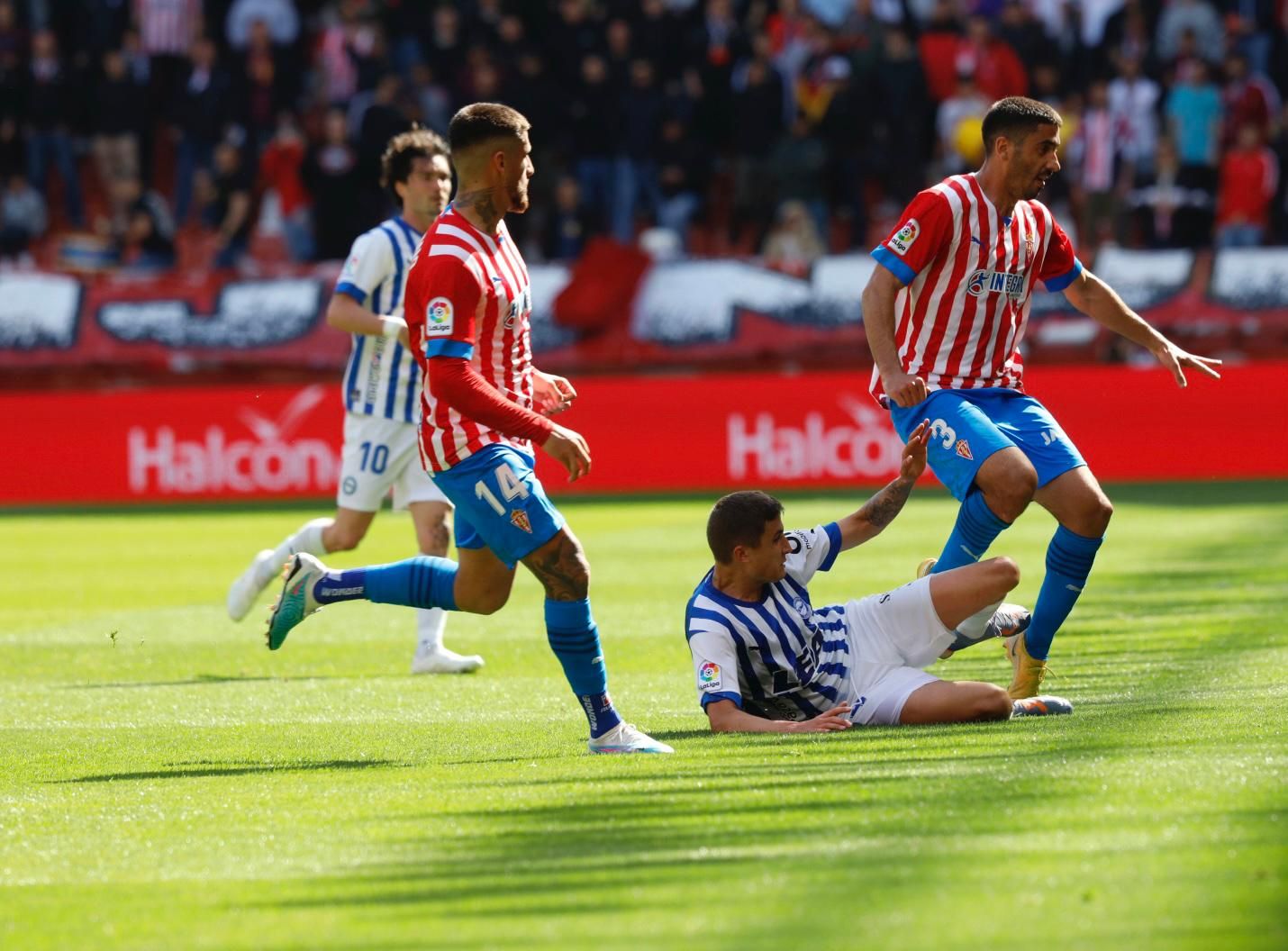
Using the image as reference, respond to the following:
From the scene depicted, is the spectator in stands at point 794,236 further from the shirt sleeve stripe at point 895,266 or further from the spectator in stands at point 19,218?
the shirt sleeve stripe at point 895,266

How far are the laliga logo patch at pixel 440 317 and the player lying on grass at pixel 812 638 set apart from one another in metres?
1.05

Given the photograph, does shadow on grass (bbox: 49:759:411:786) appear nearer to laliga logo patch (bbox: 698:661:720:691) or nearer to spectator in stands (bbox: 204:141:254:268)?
laliga logo patch (bbox: 698:661:720:691)

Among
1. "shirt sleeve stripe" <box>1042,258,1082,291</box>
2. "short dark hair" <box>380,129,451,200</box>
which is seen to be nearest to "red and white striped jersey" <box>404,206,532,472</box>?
"shirt sleeve stripe" <box>1042,258,1082,291</box>

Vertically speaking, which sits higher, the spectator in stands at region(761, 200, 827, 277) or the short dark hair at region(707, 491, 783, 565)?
the short dark hair at region(707, 491, 783, 565)

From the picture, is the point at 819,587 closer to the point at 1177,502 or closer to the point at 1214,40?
the point at 1177,502

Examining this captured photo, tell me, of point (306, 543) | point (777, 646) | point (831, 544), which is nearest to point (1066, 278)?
point (831, 544)

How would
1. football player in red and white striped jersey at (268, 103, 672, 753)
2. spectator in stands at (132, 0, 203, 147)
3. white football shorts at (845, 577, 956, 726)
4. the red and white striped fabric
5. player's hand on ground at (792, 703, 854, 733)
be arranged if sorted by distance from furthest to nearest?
the red and white striped fabric
spectator in stands at (132, 0, 203, 147)
white football shorts at (845, 577, 956, 726)
player's hand on ground at (792, 703, 854, 733)
football player in red and white striped jersey at (268, 103, 672, 753)

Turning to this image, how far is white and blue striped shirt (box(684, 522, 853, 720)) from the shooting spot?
6.71m

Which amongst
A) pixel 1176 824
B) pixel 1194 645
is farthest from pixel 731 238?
pixel 1176 824

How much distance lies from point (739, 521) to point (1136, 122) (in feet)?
51.7

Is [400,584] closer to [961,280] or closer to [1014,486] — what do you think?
[1014,486]

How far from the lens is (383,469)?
32.5 ft

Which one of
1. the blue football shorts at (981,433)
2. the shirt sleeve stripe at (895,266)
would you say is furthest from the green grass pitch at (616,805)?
the shirt sleeve stripe at (895,266)

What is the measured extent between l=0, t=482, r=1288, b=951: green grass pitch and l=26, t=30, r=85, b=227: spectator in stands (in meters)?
14.2
